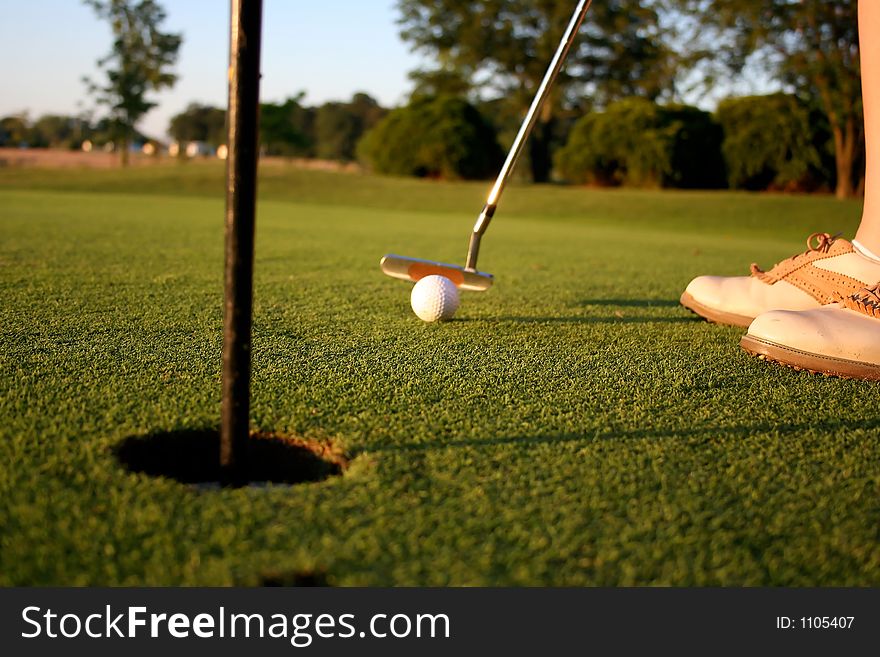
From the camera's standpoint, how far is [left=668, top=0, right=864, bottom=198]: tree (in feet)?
74.8

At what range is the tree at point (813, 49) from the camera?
74.8 ft

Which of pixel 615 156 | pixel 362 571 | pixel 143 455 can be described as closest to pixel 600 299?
pixel 143 455

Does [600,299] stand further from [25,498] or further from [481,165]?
[481,165]

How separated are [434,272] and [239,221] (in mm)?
2153

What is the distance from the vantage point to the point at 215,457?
1.73 metres

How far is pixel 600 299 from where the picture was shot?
4.06 meters

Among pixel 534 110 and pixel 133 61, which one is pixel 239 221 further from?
pixel 133 61

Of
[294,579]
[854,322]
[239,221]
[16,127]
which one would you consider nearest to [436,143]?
[854,322]

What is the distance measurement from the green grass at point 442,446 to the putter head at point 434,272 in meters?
0.19

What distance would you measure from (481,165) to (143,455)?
27.3m

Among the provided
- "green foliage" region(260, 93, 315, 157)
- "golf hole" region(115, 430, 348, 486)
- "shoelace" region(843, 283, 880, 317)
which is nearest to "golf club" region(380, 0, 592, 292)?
"shoelace" region(843, 283, 880, 317)

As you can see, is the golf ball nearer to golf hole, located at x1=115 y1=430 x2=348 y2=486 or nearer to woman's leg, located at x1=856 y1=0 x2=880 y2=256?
golf hole, located at x1=115 y1=430 x2=348 y2=486

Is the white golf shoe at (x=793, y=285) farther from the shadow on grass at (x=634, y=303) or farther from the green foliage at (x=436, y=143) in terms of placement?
the green foliage at (x=436, y=143)

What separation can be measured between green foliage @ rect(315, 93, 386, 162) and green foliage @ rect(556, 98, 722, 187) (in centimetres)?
5876
